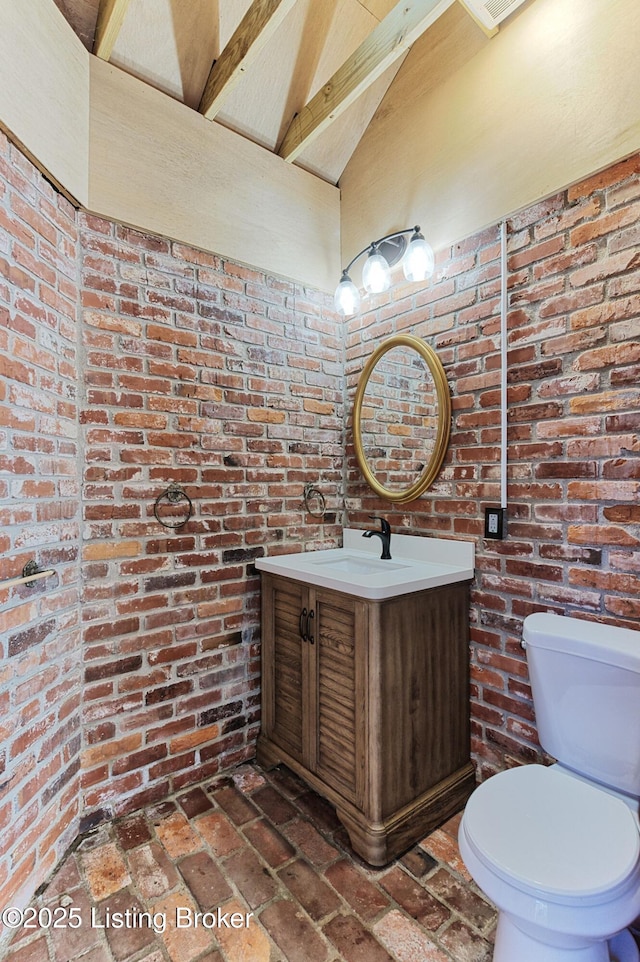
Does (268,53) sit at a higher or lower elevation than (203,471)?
higher

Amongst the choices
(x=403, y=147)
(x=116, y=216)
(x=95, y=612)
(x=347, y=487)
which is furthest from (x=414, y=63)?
(x=95, y=612)

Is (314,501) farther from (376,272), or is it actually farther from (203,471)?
(376,272)

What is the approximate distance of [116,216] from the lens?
1.79 meters

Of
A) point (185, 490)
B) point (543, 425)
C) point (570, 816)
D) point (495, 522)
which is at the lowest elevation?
point (570, 816)

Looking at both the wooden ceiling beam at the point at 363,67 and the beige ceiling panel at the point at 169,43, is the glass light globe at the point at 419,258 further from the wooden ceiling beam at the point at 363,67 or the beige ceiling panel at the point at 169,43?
the beige ceiling panel at the point at 169,43

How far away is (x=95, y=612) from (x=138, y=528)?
0.35 meters

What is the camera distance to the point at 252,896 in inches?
55.7

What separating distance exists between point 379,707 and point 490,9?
2.53 meters

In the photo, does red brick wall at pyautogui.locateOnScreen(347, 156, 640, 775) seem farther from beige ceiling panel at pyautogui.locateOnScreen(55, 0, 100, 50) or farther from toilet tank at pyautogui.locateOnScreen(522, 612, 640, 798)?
beige ceiling panel at pyautogui.locateOnScreen(55, 0, 100, 50)

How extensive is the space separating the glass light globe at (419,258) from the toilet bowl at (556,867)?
1881 mm

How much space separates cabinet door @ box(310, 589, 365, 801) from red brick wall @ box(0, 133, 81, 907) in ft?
2.96

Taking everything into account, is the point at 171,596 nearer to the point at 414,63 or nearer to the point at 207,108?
the point at 207,108

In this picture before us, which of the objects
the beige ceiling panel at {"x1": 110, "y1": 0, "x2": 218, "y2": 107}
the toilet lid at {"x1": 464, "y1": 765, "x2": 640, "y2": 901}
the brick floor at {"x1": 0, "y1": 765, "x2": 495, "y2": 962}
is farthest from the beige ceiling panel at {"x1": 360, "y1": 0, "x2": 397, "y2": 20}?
the brick floor at {"x1": 0, "y1": 765, "x2": 495, "y2": 962}

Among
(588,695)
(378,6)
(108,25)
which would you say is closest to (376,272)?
(378,6)
